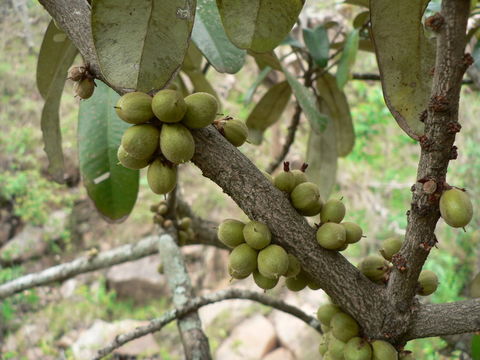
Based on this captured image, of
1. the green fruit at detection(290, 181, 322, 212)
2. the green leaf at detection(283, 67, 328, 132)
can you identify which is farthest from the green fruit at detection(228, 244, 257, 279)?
the green leaf at detection(283, 67, 328, 132)

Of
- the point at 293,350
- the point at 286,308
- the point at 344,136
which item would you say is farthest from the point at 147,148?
the point at 293,350

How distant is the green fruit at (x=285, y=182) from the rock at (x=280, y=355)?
9.55ft

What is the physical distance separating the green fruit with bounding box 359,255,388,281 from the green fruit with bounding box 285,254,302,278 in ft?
0.51

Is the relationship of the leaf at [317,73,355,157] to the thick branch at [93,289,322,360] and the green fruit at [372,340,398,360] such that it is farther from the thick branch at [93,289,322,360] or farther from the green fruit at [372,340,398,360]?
the green fruit at [372,340,398,360]

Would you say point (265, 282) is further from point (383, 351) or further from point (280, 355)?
point (280, 355)

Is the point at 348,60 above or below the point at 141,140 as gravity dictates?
above

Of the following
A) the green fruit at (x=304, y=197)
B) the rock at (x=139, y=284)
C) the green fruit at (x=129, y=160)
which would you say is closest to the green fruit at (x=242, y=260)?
the green fruit at (x=304, y=197)

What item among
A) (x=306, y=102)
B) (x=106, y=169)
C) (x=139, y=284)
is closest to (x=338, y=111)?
(x=306, y=102)

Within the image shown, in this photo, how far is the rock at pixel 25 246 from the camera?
14.3 ft

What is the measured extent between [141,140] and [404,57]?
0.38 metres

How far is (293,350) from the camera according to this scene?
3439 millimetres

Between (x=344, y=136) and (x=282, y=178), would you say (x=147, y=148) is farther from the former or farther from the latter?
(x=344, y=136)

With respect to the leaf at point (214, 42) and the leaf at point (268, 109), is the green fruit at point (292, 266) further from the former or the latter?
the leaf at point (268, 109)

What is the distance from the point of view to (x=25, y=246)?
450 centimetres
